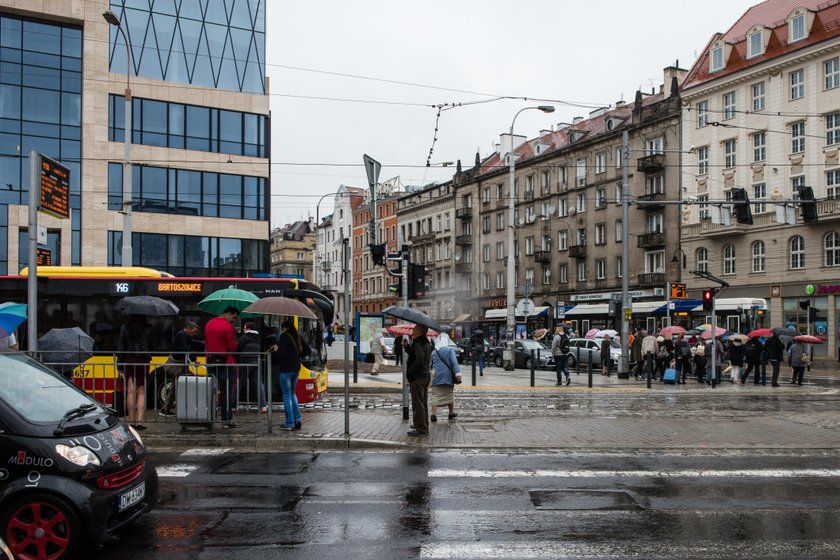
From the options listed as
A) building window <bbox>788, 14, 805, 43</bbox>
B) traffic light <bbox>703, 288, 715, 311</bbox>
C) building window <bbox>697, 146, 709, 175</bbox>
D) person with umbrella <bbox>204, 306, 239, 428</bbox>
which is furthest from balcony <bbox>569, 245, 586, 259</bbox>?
person with umbrella <bbox>204, 306, 239, 428</bbox>

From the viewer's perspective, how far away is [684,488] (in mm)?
8445

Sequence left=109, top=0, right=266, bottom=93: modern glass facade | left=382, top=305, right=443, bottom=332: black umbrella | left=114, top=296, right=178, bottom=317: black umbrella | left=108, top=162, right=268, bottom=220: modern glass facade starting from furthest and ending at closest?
left=108, top=162, right=268, bottom=220: modern glass facade, left=109, top=0, right=266, bottom=93: modern glass facade, left=114, top=296, right=178, bottom=317: black umbrella, left=382, top=305, right=443, bottom=332: black umbrella

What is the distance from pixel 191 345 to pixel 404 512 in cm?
868

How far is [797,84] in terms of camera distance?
44.9 meters

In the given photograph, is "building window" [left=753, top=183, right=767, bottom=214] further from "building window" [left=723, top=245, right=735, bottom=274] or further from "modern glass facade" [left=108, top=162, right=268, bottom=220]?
"modern glass facade" [left=108, top=162, right=268, bottom=220]

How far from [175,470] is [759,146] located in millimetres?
45434

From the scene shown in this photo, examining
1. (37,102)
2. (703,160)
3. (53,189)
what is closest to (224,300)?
(53,189)

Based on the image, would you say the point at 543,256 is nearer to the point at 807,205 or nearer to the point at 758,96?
the point at 758,96

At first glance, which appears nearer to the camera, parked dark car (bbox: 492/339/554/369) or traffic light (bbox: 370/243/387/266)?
traffic light (bbox: 370/243/387/266)

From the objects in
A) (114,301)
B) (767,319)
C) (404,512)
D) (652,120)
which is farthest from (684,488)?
(652,120)

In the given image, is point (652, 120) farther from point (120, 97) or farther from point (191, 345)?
point (191, 345)

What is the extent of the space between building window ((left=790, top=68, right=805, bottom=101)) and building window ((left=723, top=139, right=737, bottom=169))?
4.68 meters

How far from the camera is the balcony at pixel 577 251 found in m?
60.9

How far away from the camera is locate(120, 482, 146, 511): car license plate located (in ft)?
19.2
